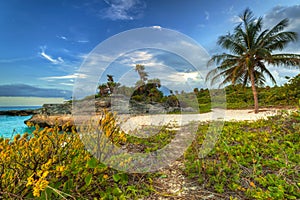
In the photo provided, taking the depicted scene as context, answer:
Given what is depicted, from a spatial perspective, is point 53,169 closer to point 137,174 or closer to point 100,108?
point 137,174

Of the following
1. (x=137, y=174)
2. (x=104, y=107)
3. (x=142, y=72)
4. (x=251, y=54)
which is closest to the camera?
(x=137, y=174)

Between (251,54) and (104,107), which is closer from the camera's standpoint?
(104,107)

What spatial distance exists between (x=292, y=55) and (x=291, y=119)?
23.9 feet

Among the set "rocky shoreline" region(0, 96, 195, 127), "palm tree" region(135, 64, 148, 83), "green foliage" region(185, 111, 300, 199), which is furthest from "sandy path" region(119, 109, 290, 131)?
"green foliage" region(185, 111, 300, 199)

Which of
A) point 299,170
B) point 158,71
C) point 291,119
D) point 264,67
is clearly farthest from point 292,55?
point 299,170

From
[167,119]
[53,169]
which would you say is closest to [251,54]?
[167,119]

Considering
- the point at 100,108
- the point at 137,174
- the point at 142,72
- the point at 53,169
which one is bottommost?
the point at 137,174

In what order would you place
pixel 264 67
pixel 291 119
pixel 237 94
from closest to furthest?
pixel 291 119, pixel 264 67, pixel 237 94

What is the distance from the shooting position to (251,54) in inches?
386

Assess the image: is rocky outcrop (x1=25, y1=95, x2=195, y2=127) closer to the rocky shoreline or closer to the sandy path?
the rocky shoreline

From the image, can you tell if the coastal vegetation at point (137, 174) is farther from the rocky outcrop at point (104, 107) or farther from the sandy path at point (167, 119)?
the sandy path at point (167, 119)

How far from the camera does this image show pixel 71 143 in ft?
5.71

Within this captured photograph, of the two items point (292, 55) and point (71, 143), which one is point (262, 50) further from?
point (71, 143)

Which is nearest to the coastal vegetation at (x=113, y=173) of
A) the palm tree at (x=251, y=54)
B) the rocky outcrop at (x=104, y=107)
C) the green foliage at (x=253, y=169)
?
the green foliage at (x=253, y=169)
